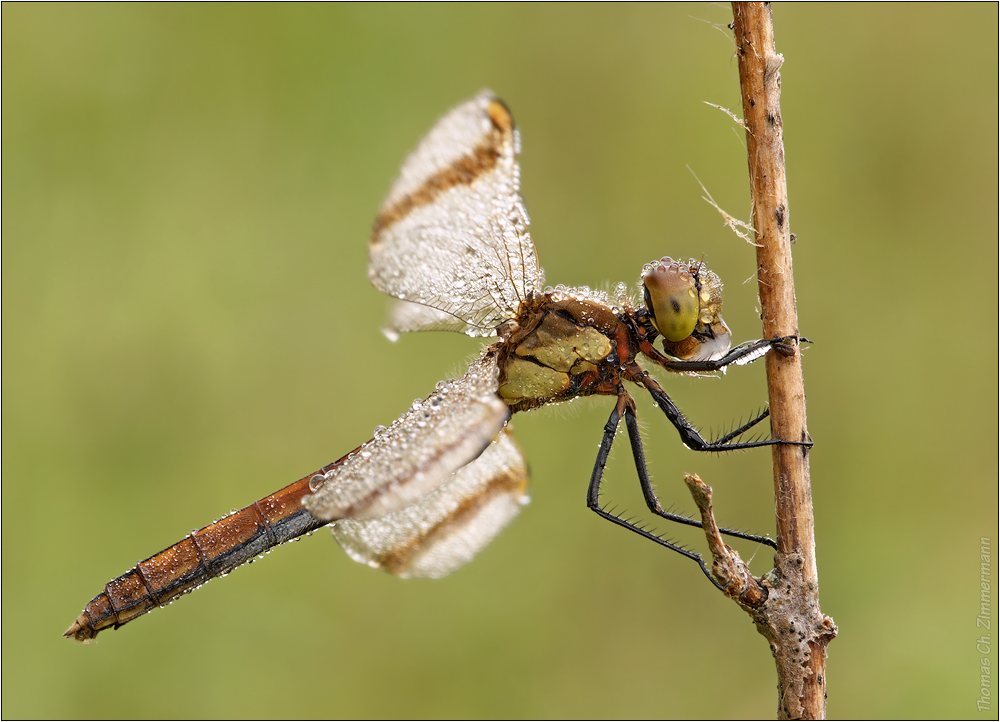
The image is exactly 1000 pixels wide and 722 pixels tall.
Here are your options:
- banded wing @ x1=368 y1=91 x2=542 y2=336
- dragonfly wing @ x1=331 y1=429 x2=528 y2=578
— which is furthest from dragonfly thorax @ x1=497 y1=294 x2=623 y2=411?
dragonfly wing @ x1=331 y1=429 x2=528 y2=578

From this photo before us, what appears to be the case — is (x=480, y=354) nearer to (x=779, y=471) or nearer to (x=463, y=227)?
(x=463, y=227)

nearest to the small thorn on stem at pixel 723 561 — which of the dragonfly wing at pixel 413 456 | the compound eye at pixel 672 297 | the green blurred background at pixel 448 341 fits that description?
the dragonfly wing at pixel 413 456

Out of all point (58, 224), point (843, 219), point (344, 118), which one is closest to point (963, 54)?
point (843, 219)

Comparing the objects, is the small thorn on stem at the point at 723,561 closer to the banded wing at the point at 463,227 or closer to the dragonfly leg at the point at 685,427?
the dragonfly leg at the point at 685,427

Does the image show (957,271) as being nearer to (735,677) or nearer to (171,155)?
(735,677)

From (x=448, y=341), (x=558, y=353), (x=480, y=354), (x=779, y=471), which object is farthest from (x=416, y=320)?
(x=779, y=471)
